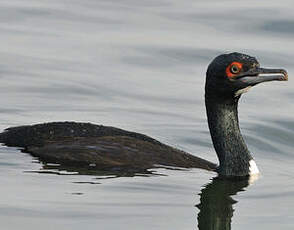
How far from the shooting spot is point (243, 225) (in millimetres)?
13070

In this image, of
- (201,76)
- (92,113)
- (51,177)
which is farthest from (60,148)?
(201,76)

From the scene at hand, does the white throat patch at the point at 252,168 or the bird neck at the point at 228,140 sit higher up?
the bird neck at the point at 228,140

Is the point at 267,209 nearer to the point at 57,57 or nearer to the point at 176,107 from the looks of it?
the point at 176,107

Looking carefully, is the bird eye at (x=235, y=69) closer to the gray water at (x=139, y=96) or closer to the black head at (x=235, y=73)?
the black head at (x=235, y=73)

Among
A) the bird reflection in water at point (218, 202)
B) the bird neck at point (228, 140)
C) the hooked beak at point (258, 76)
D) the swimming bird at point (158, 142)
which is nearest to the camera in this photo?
the bird reflection in water at point (218, 202)

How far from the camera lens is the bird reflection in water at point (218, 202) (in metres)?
13.3

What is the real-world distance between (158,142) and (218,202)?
1.45 m

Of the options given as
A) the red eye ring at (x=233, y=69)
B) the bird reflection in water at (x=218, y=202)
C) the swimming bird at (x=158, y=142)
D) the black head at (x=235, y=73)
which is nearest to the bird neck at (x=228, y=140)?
the swimming bird at (x=158, y=142)

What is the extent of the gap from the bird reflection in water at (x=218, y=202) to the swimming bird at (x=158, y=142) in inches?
10.7

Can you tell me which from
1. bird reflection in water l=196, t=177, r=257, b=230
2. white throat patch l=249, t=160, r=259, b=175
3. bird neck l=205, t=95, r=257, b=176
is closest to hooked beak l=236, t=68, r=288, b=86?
bird neck l=205, t=95, r=257, b=176

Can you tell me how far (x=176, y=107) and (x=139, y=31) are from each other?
14.2ft

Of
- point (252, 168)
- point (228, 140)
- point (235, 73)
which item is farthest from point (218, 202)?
point (235, 73)

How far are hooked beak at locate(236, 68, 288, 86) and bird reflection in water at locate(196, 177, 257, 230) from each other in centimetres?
110

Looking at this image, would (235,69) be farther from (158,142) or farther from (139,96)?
(139,96)
